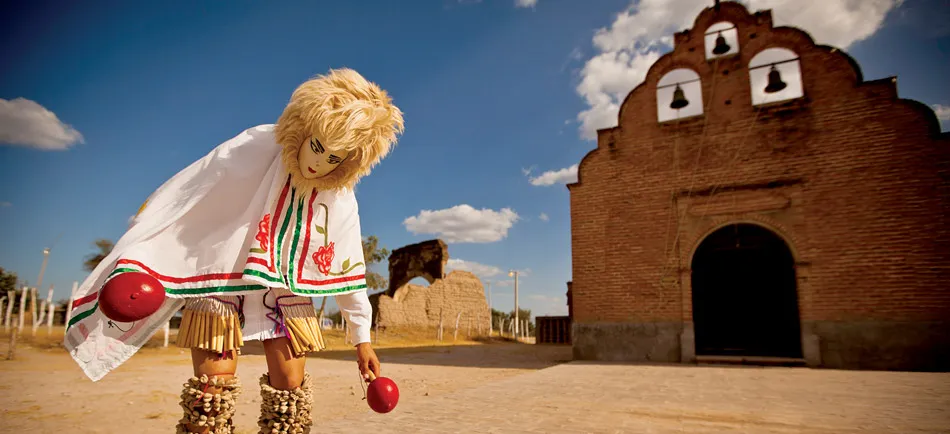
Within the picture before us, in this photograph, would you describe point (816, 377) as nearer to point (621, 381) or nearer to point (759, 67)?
point (621, 381)

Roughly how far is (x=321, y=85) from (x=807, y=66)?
11.2 m

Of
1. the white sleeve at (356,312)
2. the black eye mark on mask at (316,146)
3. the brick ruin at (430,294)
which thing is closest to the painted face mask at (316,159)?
the black eye mark on mask at (316,146)

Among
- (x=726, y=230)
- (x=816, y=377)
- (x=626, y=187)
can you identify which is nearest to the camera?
(x=816, y=377)

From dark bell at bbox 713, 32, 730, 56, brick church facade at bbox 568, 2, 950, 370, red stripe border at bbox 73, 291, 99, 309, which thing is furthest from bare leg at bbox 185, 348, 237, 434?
dark bell at bbox 713, 32, 730, 56

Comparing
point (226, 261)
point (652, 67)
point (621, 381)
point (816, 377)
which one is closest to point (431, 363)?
point (621, 381)

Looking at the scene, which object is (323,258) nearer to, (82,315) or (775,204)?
(82,315)

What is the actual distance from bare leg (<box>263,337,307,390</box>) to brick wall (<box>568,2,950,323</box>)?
31.0ft

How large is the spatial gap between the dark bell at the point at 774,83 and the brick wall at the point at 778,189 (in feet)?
1.96

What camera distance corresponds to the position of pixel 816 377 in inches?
285

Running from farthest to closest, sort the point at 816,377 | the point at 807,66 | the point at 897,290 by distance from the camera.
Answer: the point at 807,66 → the point at 897,290 → the point at 816,377

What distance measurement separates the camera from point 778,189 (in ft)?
31.9

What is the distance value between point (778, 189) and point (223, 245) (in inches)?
413

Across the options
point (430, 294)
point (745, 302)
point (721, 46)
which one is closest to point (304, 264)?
point (721, 46)

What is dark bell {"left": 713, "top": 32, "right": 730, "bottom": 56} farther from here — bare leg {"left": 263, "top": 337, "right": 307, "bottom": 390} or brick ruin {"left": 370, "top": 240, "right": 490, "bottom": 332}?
brick ruin {"left": 370, "top": 240, "right": 490, "bottom": 332}
